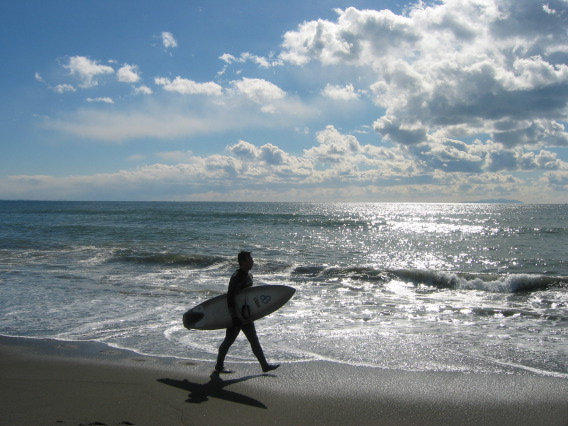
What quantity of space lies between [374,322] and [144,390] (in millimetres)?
5210

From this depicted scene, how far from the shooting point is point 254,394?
16.7 ft

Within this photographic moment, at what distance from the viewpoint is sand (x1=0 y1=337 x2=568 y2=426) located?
174 inches

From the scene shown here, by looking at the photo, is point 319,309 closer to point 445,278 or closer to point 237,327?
point 237,327

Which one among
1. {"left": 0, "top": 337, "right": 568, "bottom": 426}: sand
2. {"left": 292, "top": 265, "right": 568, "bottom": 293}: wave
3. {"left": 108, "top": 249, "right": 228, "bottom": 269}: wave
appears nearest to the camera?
{"left": 0, "top": 337, "right": 568, "bottom": 426}: sand

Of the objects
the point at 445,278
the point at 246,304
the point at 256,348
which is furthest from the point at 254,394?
the point at 445,278

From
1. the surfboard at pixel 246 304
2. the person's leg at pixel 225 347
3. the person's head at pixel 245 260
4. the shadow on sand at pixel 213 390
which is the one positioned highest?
the person's head at pixel 245 260

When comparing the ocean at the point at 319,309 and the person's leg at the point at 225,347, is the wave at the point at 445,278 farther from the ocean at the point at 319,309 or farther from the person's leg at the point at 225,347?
the person's leg at the point at 225,347

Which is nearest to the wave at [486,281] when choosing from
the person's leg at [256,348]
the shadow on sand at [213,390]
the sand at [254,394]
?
the sand at [254,394]

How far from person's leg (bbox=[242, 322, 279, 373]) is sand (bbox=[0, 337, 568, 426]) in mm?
124

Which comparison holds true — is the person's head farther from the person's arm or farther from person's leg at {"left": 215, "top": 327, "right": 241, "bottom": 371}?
person's leg at {"left": 215, "top": 327, "right": 241, "bottom": 371}

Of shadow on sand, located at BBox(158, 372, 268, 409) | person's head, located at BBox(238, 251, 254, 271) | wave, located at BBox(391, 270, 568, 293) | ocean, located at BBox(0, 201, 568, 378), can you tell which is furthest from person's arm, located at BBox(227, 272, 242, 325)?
wave, located at BBox(391, 270, 568, 293)

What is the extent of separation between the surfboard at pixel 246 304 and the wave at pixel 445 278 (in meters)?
9.30

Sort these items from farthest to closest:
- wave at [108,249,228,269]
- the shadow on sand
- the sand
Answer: wave at [108,249,228,269] < the shadow on sand < the sand

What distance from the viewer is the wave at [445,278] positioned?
47.6ft
